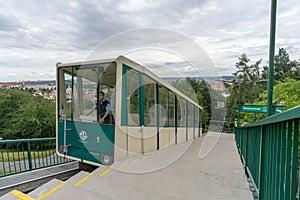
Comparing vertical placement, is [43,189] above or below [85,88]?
below

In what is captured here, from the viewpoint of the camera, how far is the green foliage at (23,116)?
82.2 ft

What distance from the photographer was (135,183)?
3.28 m

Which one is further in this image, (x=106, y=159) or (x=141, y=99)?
(x=141, y=99)

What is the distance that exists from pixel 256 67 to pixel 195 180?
3760cm

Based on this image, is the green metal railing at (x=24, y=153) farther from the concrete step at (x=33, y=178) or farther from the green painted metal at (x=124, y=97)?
the green painted metal at (x=124, y=97)

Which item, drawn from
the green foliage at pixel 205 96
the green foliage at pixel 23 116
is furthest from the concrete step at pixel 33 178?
the green foliage at pixel 23 116

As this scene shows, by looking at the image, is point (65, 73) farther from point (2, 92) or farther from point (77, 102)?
point (2, 92)

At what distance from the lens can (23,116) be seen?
1000 inches

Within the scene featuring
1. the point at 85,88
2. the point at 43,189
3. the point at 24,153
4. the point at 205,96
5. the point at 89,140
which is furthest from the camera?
the point at 205,96

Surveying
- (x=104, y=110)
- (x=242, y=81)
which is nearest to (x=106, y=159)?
(x=104, y=110)

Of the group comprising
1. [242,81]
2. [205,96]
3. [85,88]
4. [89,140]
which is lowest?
[89,140]

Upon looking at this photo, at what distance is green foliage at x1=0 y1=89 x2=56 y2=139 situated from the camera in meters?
25.1

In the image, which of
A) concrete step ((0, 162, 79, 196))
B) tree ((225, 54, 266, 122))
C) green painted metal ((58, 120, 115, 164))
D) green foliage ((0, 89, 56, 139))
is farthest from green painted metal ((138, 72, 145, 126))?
tree ((225, 54, 266, 122))

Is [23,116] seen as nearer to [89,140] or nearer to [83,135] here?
[83,135]
